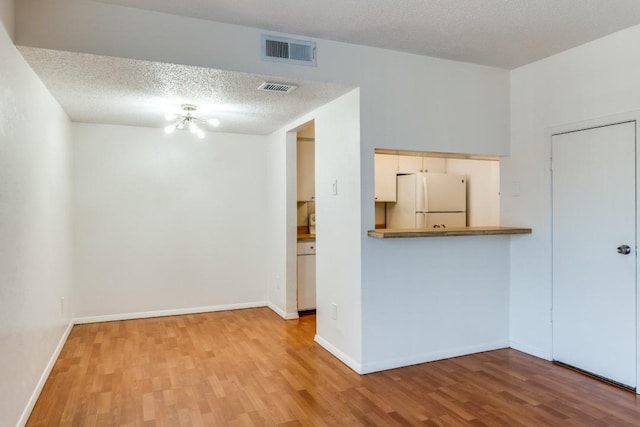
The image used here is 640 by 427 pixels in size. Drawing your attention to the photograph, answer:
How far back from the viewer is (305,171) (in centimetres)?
536

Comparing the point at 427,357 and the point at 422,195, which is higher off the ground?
the point at 422,195

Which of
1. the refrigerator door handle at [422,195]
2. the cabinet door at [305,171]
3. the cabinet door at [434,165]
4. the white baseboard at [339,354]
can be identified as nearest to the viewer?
the white baseboard at [339,354]

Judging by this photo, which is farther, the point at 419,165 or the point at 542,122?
the point at 419,165

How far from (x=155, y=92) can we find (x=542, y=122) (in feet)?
10.5

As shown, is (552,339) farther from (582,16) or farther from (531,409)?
(582,16)

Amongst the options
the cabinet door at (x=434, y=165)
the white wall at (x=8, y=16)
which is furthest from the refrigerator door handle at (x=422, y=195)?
the white wall at (x=8, y=16)

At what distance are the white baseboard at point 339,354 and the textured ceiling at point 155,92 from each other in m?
2.13

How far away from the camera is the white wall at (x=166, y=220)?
4.75 m

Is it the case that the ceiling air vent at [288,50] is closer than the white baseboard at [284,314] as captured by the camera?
Yes

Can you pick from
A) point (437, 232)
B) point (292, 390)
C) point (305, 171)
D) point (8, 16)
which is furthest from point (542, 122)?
point (8, 16)

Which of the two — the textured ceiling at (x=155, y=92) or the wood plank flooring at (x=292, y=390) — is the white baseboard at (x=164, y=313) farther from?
the textured ceiling at (x=155, y=92)

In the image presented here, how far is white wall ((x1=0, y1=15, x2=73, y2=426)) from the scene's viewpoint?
229 centimetres

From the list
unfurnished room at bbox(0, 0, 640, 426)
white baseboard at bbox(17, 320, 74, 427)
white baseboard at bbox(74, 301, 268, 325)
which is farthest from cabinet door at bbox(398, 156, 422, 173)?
white baseboard at bbox(17, 320, 74, 427)

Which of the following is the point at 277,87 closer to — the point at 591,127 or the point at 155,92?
→ the point at 155,92
